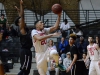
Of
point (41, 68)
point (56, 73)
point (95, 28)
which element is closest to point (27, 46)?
point (41, 68)

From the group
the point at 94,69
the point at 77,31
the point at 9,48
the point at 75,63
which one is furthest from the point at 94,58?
the point at 77,31

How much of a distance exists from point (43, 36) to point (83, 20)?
12.2 meters

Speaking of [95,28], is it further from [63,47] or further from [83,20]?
[63,47]

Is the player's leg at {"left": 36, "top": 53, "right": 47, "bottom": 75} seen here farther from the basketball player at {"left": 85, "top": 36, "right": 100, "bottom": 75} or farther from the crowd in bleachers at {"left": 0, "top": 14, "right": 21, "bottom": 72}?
the crowd in bleachers at {"left": 0, "top": 14, "right": 21, "bottom": 72}

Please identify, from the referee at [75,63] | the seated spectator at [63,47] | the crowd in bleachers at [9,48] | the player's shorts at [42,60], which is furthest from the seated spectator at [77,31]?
the player's shorts at [42,60]

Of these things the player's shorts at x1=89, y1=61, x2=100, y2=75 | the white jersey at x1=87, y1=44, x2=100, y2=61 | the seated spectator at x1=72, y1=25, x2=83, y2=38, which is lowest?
the player's shorts at x1=89, y1=61, x2=100, y2=75

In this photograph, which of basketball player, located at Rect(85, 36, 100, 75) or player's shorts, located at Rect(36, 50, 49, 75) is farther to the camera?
basketball player, located at Rect(85, 36, 100, 75)

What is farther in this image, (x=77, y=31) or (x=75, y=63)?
(x=77, y=31)

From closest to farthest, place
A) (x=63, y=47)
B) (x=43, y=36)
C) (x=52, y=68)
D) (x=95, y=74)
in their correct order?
(x=43, y=36), (x=95, y=74), (x=52, y=68), (x=63, y=47)

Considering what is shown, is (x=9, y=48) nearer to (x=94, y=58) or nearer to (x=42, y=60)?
(x=94, y=58)

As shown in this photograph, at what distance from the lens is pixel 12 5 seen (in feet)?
74.5

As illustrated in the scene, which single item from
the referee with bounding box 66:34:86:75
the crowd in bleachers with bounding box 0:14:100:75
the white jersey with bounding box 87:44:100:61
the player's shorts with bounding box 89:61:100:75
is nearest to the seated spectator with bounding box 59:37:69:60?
the crowd in bleachers with bounding box 0:14:100:75

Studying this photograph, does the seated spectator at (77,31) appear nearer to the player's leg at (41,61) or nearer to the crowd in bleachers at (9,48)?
the crowd in bleachers at (9,48)

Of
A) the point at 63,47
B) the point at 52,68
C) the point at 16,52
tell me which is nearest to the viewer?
the point at 52,68
